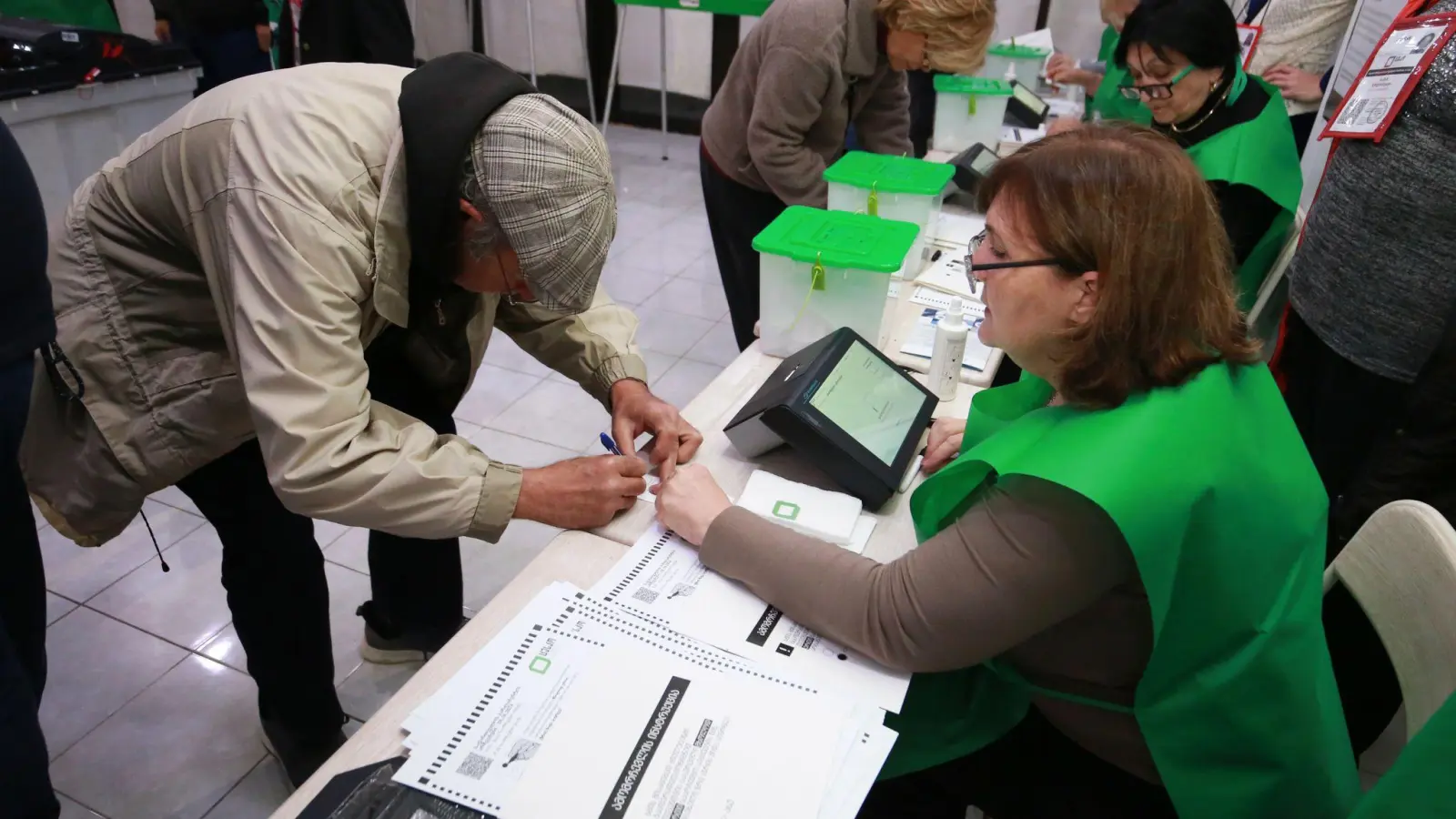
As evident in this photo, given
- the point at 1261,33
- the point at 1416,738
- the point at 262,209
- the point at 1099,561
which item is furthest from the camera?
the point at 1261,33

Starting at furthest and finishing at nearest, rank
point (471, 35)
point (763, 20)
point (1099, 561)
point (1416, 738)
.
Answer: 1. point (471, 35)
2. point (763, 20)
3. point (1099, 561)
4. point (1416, 738)

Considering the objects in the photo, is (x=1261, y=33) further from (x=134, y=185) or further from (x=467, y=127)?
(x=134, y=185)

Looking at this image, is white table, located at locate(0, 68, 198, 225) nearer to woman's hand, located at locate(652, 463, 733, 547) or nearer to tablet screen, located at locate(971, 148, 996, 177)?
tablet screen, located at locate(971, 148, 996, 177)

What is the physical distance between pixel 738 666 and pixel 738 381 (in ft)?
2.31

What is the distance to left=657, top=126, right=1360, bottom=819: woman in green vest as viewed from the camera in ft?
2.72

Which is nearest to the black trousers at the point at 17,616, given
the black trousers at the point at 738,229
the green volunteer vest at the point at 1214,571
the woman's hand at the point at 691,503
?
the woman's hand at the point at 691,503

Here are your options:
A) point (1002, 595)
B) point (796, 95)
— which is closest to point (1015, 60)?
point (796, 95)

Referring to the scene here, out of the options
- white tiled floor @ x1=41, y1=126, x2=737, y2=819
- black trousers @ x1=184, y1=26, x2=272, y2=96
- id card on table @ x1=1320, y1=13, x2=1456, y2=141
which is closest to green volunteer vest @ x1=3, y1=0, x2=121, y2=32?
black trousers @ x1=184, y1=26, x2=272, y2=96

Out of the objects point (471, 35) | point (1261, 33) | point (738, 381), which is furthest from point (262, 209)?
point (471, 35)

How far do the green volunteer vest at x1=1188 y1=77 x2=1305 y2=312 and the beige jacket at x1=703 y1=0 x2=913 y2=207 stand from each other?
0.82 m

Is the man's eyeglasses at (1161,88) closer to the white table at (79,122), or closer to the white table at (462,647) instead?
the white table at (462,647)

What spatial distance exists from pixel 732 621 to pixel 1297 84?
2.91 meters

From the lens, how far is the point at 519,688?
86cm

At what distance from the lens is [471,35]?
5.88m
